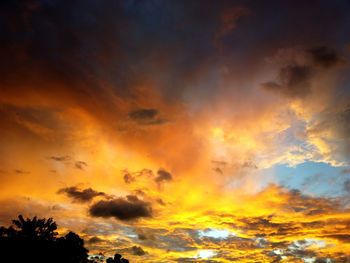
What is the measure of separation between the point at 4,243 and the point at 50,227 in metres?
12.0

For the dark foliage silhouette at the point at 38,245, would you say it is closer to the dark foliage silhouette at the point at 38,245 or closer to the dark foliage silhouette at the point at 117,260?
the dark foliage silhouette at the point at 38,245

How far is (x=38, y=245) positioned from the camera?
64.8 meters

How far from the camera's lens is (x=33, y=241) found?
6644 cm

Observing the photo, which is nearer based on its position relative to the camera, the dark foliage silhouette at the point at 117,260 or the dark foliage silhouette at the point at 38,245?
the dark foliage silhouette at the point at 38,245

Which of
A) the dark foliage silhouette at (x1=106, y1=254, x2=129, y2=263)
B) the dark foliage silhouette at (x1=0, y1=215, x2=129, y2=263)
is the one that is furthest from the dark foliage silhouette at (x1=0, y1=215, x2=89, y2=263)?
the dark foliage silhouette at (x1=106, y1=254, x2=129, y2=263)

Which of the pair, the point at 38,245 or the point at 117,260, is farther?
the point at 117,260

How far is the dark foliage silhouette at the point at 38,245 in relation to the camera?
61.6m

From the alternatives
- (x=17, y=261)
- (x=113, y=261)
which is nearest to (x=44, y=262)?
(x=17, y=261)

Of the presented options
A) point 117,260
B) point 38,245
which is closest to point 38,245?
point 38,245

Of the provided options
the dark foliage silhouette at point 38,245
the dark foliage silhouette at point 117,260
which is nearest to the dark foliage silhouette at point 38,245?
the dark foliage silhouette at point 38,245

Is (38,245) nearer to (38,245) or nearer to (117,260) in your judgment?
(38,245)

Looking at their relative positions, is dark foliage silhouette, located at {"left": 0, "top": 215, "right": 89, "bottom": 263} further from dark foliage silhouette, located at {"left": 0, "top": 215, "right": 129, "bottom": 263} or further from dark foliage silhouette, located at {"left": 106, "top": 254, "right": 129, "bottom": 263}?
dark foliage silhouette, located at {"left": 106, "top": 254, "right": 129, "bottom": 263}

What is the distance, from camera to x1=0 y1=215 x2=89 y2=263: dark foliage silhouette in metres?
61.6

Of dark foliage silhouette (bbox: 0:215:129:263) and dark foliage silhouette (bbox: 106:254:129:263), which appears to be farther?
dark foliage silhouette (bbox: 106:254:129:263)
